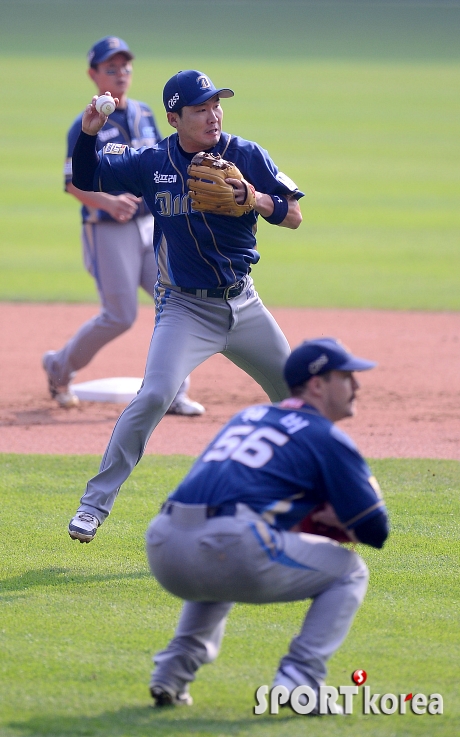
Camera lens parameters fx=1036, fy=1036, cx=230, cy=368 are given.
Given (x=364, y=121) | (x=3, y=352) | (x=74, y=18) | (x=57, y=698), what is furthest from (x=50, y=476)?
(x=74, y=18)

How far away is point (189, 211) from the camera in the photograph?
483 cm

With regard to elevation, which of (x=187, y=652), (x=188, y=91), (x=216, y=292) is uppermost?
(x=188, y=91)

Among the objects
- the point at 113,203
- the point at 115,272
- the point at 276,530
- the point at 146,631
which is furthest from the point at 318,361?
the point at 115,272

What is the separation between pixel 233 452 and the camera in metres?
3.27

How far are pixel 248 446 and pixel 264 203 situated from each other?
70.2 inches

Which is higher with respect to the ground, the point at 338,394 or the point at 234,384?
the point at 338,394

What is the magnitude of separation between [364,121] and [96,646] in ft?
94.2

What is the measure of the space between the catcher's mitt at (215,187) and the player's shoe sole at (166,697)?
7.13 ft

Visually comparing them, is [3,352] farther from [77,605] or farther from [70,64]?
[70,64]

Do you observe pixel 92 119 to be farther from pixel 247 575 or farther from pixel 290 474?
pixel 247 575

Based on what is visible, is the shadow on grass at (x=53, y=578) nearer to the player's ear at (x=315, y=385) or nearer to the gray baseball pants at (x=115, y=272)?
the player's ear at (x=315, y=385)

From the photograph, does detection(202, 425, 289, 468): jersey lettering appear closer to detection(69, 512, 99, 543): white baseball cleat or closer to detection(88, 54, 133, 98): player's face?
detection(69, 512, 99, 543): white baseball cleat

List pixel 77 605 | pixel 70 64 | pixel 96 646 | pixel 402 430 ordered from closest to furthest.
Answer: pixel 96 646
pixel 77 605
pixel 402 430
pixel 70 64

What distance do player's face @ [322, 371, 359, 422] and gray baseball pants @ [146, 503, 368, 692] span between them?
0.41 metres
